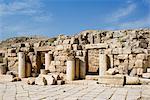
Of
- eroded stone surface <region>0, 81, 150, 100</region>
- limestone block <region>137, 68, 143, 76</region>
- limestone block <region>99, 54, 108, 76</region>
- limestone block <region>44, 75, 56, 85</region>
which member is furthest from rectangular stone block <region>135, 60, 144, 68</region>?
limestone block <region>44, 75, 56, 85</region>

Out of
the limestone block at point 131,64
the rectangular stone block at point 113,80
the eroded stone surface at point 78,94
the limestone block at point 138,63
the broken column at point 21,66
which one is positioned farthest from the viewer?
the broken column at point 21,66

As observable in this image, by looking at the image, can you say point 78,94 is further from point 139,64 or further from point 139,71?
point 139,64

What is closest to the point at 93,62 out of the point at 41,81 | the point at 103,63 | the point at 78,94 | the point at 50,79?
the point at 103,63

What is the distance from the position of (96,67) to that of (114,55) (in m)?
4.01

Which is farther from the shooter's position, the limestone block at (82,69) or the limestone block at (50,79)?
the limestone block at (82,69)

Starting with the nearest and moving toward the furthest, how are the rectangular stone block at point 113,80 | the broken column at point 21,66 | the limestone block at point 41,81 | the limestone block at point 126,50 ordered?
the rectangular stone block at point 113,80 → the limestone block at point 41,81 → the limestone block at point 126,50 → the broken column at point 21,66

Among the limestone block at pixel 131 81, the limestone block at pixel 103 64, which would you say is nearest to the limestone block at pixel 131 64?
the limestone block at pixel 103 64

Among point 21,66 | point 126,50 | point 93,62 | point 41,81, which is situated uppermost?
point 126,50

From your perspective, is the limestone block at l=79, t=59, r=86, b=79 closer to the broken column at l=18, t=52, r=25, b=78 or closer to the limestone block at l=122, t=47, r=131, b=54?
the limestone block at l=122, t=47, r=131, b=54

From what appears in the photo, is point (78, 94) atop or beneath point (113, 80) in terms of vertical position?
beneath

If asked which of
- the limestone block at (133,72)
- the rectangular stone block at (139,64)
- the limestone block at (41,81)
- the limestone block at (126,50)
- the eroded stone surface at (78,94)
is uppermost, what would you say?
the limestone block at (126,50)

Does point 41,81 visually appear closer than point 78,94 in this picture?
No

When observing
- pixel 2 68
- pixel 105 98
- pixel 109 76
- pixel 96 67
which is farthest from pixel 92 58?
pixel 105 98

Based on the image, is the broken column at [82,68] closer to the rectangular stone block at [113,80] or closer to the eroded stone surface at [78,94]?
the eroded stone surface at [78,94]
